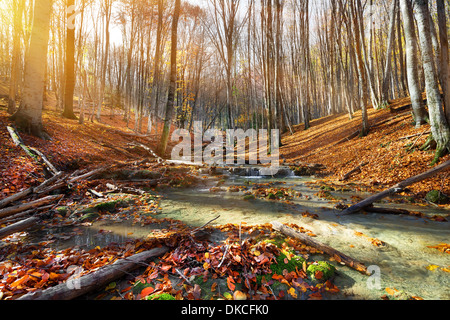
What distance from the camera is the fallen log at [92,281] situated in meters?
1.73

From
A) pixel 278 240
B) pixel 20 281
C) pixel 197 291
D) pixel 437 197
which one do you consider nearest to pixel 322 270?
pixel 278 240

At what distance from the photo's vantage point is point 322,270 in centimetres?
238

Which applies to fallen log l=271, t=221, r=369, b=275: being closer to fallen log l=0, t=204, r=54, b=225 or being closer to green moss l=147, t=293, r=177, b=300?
green moss l=147, t=293, r=177, b=300

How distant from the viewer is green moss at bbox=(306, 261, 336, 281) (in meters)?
2.34

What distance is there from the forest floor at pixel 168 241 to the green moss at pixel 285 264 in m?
0.01

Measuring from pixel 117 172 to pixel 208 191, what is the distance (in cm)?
393

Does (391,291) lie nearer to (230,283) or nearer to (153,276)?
(230,283)

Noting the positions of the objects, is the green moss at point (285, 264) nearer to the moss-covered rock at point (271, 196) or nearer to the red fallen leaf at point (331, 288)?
the red fallen leaf at point (331, 288)

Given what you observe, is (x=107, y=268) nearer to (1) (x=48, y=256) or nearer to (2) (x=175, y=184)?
(1) (x=48, y=256)

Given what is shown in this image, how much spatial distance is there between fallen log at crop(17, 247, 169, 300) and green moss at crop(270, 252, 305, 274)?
161cm

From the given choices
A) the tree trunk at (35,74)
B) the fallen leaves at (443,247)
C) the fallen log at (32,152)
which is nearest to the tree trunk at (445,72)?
the fallen leaves at (443,247)

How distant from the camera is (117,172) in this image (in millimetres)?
8078
